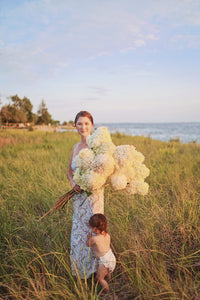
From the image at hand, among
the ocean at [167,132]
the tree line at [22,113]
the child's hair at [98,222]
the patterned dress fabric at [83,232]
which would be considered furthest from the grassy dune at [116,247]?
the tree line at [22,113]

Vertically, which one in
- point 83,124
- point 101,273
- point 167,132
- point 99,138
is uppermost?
point 167,132

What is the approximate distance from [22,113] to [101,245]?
46.4 m

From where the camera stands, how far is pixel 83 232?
231 cm

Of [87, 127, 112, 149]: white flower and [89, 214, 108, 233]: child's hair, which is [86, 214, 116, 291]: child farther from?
[87, 127, 112, 149]: white flower

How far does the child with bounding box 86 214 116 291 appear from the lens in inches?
78.9

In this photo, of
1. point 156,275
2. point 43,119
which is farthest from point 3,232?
point 43,119

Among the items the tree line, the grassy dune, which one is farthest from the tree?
the grassy dune

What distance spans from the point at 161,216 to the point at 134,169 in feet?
4.65

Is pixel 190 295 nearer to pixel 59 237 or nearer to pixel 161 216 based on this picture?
pixel 161 216

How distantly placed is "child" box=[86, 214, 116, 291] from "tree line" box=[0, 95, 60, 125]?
39.2m

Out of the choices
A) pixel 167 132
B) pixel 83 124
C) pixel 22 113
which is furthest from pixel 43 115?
pixel 83 124

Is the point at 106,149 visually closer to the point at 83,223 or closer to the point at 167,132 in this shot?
the point at 83,223

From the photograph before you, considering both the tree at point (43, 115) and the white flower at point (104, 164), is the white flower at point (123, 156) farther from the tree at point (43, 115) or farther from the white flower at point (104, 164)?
the tree at point (43, 115)

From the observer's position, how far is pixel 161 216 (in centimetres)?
286
